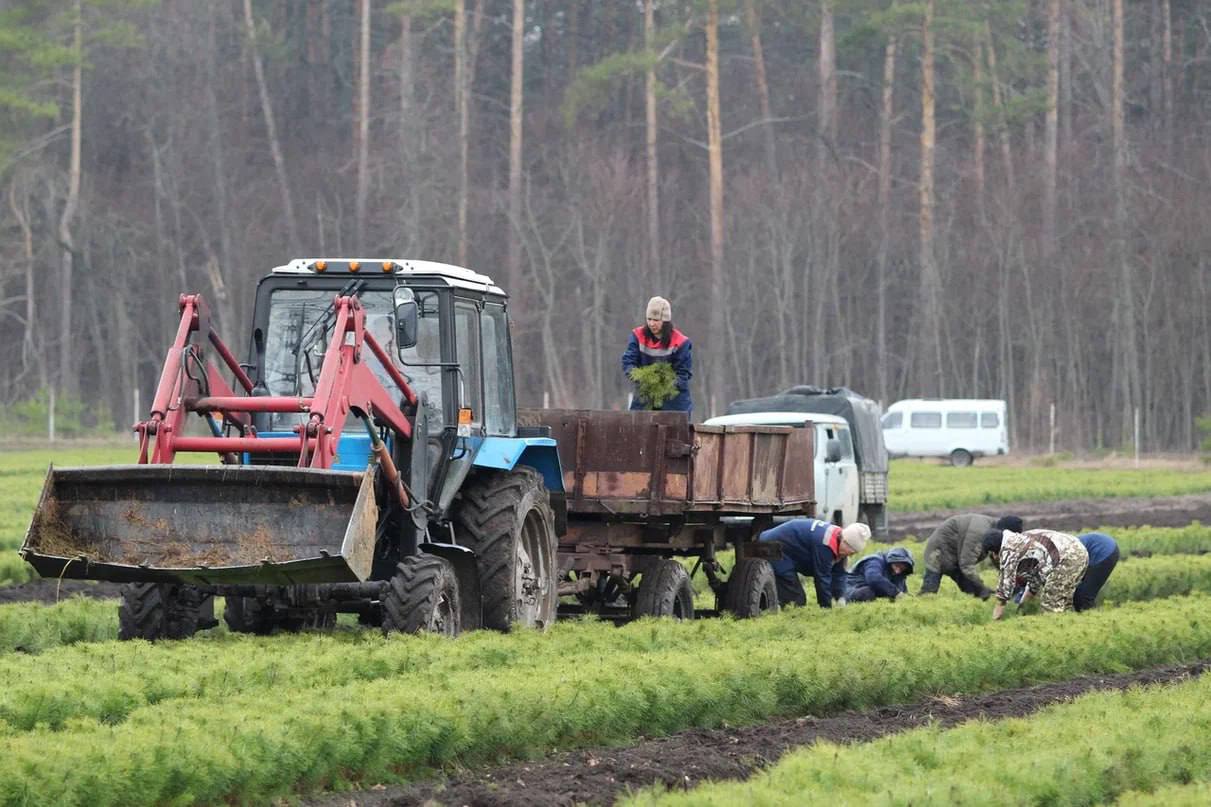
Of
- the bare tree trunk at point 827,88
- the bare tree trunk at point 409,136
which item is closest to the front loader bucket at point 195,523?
the bare tree trunk at point 409,136

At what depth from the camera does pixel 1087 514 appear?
117 feet

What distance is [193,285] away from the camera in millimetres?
66000

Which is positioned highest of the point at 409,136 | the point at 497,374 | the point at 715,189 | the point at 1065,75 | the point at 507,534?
the point at 1065,75

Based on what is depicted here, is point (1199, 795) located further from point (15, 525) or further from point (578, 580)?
point (15, 525)

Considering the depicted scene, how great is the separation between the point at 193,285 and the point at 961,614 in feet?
171

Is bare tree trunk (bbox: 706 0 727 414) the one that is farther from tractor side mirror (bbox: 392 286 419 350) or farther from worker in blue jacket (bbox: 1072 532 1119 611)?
tractor side mirror (bbox: 392 286 419 350)

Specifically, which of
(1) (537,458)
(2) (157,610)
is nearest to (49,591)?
(1) (537,458)

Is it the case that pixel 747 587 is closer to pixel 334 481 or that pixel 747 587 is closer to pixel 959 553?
pixel 959 553

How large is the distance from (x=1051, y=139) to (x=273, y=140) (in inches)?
1017

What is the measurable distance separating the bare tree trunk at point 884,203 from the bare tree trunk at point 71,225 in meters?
25.0

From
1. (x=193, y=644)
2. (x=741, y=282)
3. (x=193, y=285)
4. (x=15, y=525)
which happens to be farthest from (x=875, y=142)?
(x=193, y=644)

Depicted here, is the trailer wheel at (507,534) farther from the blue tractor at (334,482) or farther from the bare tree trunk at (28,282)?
the bare tree trunk at (28,282)

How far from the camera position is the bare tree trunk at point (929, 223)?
58562mm

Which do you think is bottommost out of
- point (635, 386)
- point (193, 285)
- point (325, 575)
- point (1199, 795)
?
point (1199, 795)
